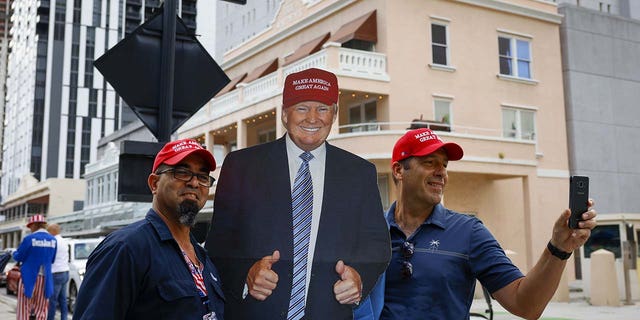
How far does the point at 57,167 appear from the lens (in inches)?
3735

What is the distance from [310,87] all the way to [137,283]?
3.63ft

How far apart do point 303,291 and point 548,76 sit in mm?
27228

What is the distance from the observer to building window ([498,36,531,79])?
26750 mm

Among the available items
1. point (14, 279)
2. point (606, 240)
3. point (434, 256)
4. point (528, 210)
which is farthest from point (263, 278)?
point (528, 210)

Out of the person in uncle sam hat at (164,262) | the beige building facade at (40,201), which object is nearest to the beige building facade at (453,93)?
the person in uncle sam hat at (164,262)

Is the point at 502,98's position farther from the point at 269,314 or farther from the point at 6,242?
the point at 6,242

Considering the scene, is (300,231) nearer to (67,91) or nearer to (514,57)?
(514,57)

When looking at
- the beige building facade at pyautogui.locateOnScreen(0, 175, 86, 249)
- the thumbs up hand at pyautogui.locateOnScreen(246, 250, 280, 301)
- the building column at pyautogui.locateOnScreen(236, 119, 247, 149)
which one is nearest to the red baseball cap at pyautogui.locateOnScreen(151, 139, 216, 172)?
the thumbs up hand at pyautogui.locateOnScreen(246, 250, 280, 301)

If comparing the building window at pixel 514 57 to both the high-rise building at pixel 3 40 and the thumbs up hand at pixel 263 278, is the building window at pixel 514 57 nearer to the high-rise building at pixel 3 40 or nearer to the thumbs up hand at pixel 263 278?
the thumbs up hand at pixel 263 278

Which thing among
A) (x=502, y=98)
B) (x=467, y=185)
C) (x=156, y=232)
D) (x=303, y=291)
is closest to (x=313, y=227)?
(x=303, y=291)

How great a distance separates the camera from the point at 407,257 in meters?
3.10

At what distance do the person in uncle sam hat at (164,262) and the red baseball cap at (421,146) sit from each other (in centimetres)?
100

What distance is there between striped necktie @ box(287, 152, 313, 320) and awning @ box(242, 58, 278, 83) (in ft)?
83.7

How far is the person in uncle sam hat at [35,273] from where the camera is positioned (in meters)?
9.92
